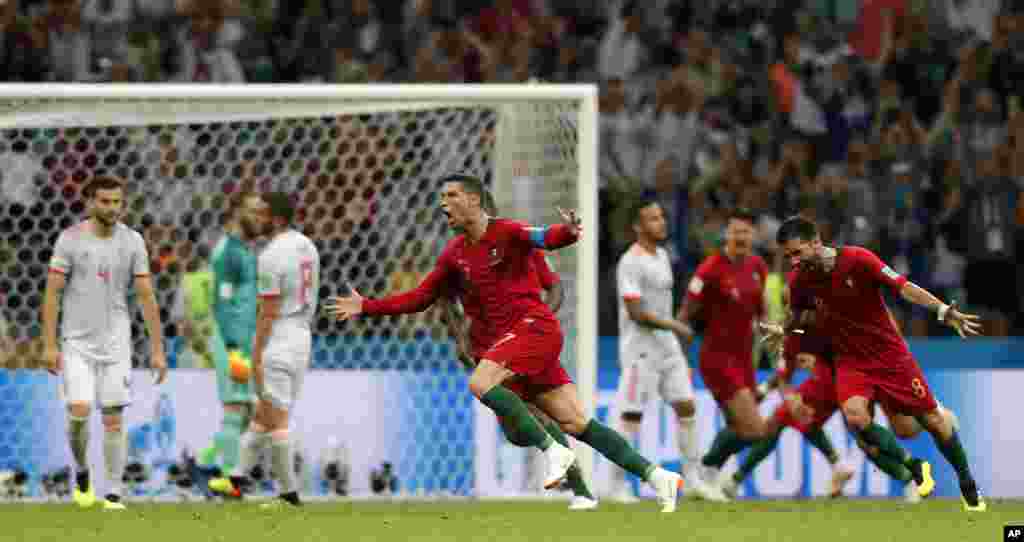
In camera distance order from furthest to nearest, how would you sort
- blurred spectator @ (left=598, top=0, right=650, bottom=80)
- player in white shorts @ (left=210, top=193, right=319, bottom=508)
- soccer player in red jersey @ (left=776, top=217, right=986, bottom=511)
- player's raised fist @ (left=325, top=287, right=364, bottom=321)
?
blurred spectator @ (left=598, top=0, right=650, bottom=80)
player in white shorts @ (left=210, top=193, right=319, bottom=508)
soccer player in red jersey @ (left=776, top=217, right=986, bottom=511)
player's raised fist @ (left=325, top=287, right=364, bottom=321)

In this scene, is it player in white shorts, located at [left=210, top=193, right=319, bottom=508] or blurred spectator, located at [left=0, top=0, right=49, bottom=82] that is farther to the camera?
blurred spectator, located at [left=0, top=0, right=49, bottom=82]

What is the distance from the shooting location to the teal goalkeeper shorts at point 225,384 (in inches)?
543

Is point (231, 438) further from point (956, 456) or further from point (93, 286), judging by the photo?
point (956, 456)

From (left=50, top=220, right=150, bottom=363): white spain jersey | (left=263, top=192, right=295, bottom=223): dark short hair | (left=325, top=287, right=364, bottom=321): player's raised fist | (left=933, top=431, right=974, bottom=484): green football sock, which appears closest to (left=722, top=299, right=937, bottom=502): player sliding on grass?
(left=933, top=431, right=974, bottom=484): green football sock

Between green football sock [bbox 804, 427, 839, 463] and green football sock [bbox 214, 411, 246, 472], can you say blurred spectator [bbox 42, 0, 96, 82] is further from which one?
green football sock [bbox 804, 427, 839, 463]

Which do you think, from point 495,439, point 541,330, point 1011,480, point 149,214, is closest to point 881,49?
point 1011,480

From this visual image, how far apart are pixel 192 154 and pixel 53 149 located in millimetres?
1003

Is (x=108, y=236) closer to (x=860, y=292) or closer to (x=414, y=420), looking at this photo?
(x=414, y=420)

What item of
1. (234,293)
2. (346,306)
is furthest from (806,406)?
(346,306)

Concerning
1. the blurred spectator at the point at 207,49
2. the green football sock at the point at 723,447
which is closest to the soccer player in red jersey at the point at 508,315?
the green football sock at the point at 723,447

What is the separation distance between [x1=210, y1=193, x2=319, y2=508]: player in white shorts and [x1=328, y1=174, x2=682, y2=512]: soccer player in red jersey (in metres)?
1.64

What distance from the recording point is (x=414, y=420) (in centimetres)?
1468

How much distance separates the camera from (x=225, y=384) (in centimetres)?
1388

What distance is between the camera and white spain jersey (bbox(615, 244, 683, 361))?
1370 centimetres
